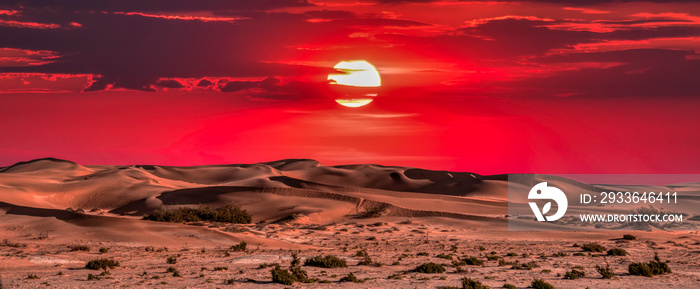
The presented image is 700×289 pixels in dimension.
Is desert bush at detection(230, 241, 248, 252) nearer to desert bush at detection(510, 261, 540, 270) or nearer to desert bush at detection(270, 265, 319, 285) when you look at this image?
desert bush at detection(270, 265, 319, 285)

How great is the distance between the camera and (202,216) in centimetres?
5334

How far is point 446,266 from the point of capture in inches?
1144

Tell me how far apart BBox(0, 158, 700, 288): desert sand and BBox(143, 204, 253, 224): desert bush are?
253 cm

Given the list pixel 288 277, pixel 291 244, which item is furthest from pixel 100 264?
pixel 291 244

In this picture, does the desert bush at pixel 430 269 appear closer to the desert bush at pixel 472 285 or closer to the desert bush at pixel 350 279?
the desert bush at pixel 350 279

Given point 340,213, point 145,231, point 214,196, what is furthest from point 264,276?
point 214,196

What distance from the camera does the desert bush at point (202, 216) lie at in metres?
50.5

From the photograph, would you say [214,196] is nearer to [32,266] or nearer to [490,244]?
[490,244]

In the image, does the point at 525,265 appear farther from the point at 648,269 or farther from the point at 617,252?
the point at 617,252

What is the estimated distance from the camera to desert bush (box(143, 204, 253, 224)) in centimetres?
5055

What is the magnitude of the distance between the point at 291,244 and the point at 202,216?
1761 centimetres

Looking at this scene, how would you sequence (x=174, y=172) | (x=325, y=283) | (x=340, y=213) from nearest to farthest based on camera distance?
(x=325, y=283) → (x=340, y=213) → (x=174, y=172)

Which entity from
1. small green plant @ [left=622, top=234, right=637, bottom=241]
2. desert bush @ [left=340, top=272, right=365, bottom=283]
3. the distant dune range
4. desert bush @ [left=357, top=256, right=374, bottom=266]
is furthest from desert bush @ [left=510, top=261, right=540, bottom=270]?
small green plant @ [left=622, top=234, right=637, bottom=241]

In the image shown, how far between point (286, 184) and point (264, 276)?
66.8 metres
